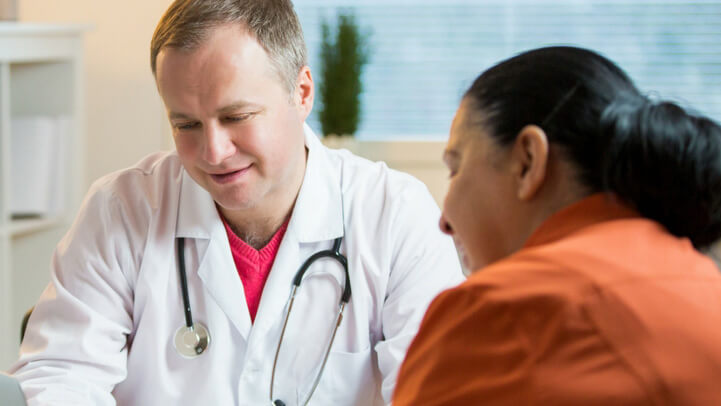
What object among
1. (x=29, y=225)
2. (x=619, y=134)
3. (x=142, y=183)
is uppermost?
(x=619, y=134)

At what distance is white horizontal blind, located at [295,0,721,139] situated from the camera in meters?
3.25

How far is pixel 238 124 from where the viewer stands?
131 centimetres

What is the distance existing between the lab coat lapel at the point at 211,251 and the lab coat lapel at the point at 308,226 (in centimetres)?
4

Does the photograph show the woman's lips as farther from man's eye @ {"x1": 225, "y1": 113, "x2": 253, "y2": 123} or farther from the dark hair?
the dark hair

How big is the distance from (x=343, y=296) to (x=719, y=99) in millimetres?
2475

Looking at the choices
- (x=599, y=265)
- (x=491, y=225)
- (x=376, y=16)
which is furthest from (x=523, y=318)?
(x=376, y=16)

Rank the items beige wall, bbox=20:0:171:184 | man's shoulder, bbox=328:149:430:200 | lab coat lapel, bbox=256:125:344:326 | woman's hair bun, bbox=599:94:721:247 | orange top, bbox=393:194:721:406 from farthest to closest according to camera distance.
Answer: beige wall, bbox=20:0:171:184 → man's shoulder, bbox=328:149:430:200 → lab coat lapel, bbox=256:125:344:326 → woman's hair bun, bbox=599:94:721:247 → orange top, bbox=393:194:721:406

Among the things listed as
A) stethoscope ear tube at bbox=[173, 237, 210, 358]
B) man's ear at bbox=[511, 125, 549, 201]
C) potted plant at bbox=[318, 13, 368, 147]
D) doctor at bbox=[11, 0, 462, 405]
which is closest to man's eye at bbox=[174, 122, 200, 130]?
doctor at bbox=[11, 0, 462, 405]

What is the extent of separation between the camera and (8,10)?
2.43m

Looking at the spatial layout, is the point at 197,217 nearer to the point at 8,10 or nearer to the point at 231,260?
the point at 231,260

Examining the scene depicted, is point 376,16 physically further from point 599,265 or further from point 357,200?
point 599,265

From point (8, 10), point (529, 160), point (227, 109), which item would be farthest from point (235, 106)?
point (8, 10)

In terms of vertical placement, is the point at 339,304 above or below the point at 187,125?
below

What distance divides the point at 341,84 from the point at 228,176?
6.12 feet
